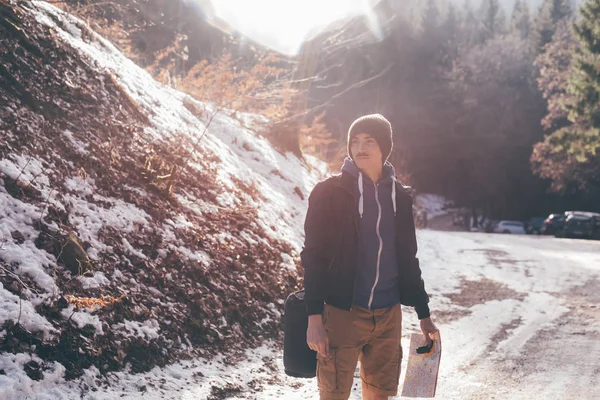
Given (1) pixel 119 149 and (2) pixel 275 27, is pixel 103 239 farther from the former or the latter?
(2) pixel 275 27

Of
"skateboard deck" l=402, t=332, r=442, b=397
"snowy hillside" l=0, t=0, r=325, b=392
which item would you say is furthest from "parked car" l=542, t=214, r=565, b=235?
"skateboard deck" l=402, t=332, r=442, b=397

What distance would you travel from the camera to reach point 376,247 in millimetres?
2768

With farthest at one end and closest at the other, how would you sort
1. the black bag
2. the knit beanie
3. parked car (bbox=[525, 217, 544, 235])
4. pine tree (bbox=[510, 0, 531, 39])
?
1. pine tree (bbox=[510, 0, 531, 39])
2. parked car (bbox=[525, 217, 544, 235])
3. the knit beanie
4. the black bag

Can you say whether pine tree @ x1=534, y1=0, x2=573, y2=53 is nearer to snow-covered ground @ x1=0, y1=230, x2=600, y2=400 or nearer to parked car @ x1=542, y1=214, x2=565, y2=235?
parked car @ x1=542, y1=214, x2=565, y2=235

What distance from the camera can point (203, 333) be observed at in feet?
14.9

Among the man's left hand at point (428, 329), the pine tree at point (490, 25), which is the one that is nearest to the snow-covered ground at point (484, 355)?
the man's left hand at point (428, 329)

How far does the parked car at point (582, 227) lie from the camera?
1094 inches

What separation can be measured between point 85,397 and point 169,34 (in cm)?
1052

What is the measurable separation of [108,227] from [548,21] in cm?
6174

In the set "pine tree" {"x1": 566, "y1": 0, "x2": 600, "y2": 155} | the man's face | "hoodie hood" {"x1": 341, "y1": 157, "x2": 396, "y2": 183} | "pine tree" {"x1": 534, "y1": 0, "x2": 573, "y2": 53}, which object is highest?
"pine tree" {"x1": 534, "y1": 0, "x2": 573, "y2": 53}

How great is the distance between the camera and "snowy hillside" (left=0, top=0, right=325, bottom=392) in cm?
364

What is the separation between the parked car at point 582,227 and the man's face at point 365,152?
93.6 feet

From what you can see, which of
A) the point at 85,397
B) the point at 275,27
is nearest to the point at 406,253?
the point at 85,397

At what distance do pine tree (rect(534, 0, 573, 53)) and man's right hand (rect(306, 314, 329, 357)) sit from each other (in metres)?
52.7
